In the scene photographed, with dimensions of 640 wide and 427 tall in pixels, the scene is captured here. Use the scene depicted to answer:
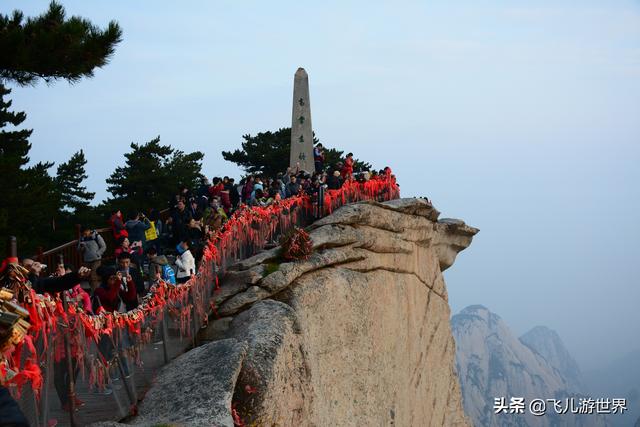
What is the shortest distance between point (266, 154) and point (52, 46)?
33764mm

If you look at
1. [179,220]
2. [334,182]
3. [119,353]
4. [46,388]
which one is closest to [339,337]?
[179,220]

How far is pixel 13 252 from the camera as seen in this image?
9.16 metres

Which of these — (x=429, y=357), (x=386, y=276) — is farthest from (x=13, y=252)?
(x=429, y=357)

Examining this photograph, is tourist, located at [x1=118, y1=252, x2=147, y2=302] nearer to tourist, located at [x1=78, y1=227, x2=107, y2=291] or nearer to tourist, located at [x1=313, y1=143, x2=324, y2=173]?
tourist, located at [x1=78, y1=227, x2=107, y2=291]

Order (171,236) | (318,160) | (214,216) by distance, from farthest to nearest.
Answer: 1. (318,160)
2. (171,236)
3. (214,216)

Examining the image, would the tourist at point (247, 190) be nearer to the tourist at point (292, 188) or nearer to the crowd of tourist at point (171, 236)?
the crowd of tourist at point (171, 236)

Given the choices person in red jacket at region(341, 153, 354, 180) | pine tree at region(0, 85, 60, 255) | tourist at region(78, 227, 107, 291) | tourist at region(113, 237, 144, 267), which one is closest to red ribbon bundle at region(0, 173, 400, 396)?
person in red jacket at region(341, 153, 354, 180)

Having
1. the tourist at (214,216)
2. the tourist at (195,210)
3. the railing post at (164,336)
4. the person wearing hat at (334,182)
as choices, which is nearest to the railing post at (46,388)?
the railing post at (164,336)

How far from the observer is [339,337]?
22188 mm

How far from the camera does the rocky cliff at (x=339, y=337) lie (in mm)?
A: 13992

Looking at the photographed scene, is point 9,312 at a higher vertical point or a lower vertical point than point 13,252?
lower

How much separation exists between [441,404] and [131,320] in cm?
2162

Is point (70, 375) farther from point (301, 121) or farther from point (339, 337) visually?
point (301, 121)

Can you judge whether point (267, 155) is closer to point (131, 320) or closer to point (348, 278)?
point (348, 278)
